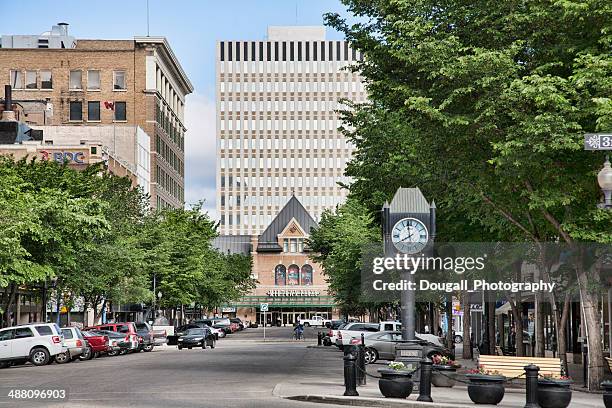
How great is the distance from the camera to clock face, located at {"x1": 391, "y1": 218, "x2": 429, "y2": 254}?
93.6 feet

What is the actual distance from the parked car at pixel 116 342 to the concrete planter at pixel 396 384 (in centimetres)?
3075

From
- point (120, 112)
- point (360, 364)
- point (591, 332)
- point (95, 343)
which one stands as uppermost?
point (120, 112)

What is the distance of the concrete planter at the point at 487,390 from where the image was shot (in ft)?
77.2

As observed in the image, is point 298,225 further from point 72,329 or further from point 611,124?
point 611,124

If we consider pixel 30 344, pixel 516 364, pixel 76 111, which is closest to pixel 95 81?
pixel 76 111

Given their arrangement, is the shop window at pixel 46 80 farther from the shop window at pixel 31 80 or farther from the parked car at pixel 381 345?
the parked car at pixel 381 345

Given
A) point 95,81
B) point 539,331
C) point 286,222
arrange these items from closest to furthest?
point 539,331 < point 95,81 < point 286,222

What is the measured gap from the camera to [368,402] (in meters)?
23.8

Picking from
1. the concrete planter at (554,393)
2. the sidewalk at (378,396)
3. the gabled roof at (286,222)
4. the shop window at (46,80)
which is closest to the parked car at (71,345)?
the sidewalk at (378,396)

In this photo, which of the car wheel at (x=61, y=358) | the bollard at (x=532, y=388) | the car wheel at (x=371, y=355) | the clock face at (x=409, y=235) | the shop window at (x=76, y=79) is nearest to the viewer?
the bollard at (x=532, y=388)

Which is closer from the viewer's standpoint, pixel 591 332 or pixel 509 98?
pixel 509 98

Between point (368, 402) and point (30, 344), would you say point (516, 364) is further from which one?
point (30, 344)

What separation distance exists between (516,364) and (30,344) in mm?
21794

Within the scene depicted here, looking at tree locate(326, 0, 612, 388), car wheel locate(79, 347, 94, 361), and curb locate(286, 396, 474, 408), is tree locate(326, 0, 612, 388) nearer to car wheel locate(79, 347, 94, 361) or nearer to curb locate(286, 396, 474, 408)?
curb locate(286, 396, 474, 408)
